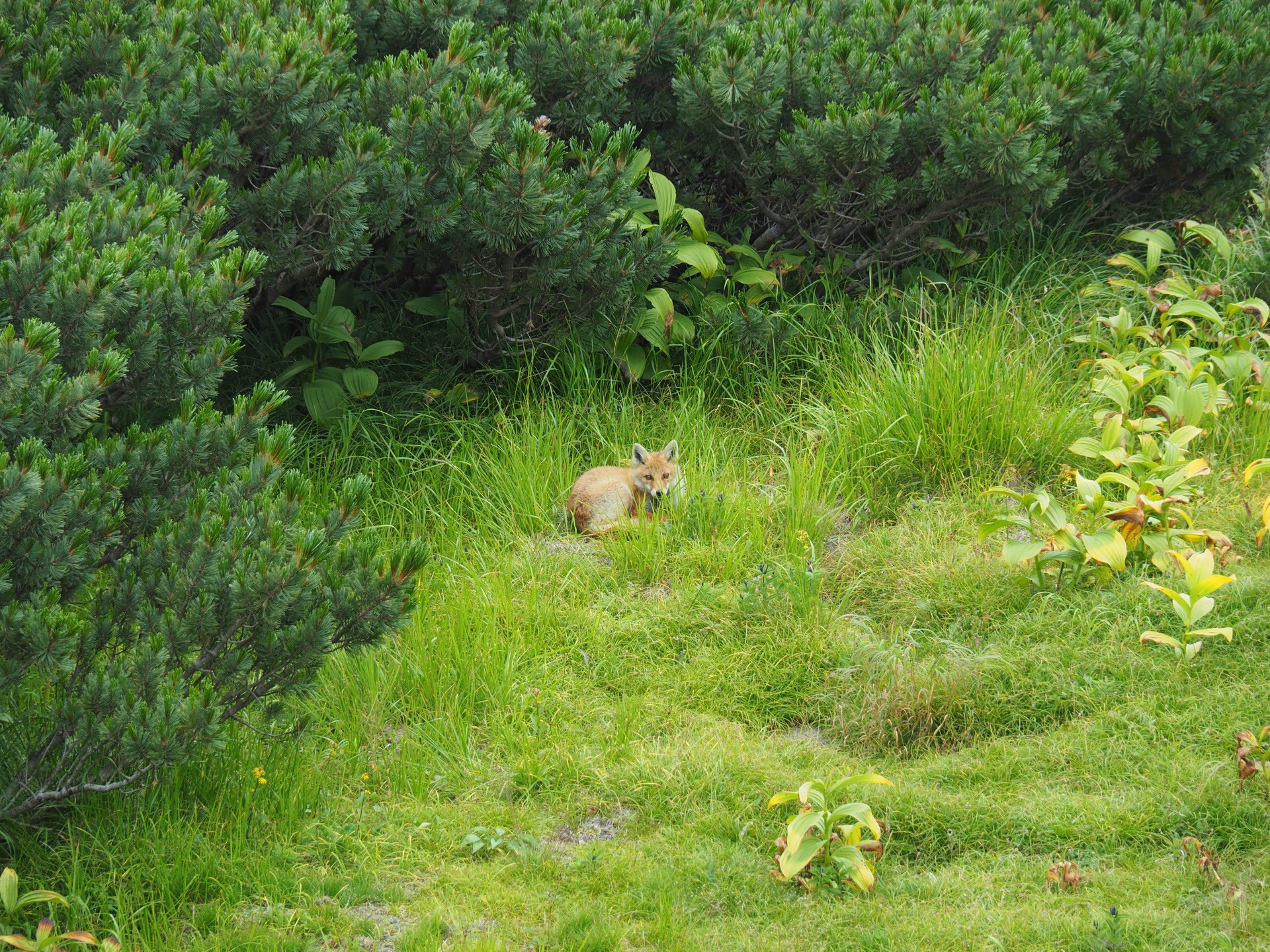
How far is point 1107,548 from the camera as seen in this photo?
4844mm

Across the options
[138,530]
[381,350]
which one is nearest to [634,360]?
[381,350]

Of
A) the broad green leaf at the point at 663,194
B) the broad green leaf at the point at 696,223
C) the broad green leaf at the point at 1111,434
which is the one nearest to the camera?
the broad green leaf at the point at 1111,434

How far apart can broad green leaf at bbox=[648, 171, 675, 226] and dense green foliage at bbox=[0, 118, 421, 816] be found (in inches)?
119

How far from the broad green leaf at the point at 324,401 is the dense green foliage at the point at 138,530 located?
83.4 inches

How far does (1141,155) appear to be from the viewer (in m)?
7.15

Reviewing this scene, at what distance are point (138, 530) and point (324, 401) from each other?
256 cm

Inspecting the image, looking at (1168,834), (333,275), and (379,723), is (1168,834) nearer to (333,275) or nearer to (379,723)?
(379,723)

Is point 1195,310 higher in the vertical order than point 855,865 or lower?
higher

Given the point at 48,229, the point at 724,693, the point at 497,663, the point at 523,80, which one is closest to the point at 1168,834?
the point at 724,693

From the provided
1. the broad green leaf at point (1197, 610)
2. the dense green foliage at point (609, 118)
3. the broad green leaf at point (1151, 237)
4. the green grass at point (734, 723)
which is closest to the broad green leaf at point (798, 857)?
the green grass at point (734, 723)

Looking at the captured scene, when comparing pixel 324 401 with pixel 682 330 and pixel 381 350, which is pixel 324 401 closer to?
pixel 381 350

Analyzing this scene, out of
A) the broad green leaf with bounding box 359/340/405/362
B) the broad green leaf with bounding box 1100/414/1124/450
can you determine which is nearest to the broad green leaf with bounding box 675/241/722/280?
the broad green leaf with bounding box 359/340/405/362

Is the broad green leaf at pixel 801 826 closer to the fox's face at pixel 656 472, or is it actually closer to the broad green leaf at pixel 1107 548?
the broad green leaf at pixel 1107 548

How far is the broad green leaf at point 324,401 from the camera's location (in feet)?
20.5
